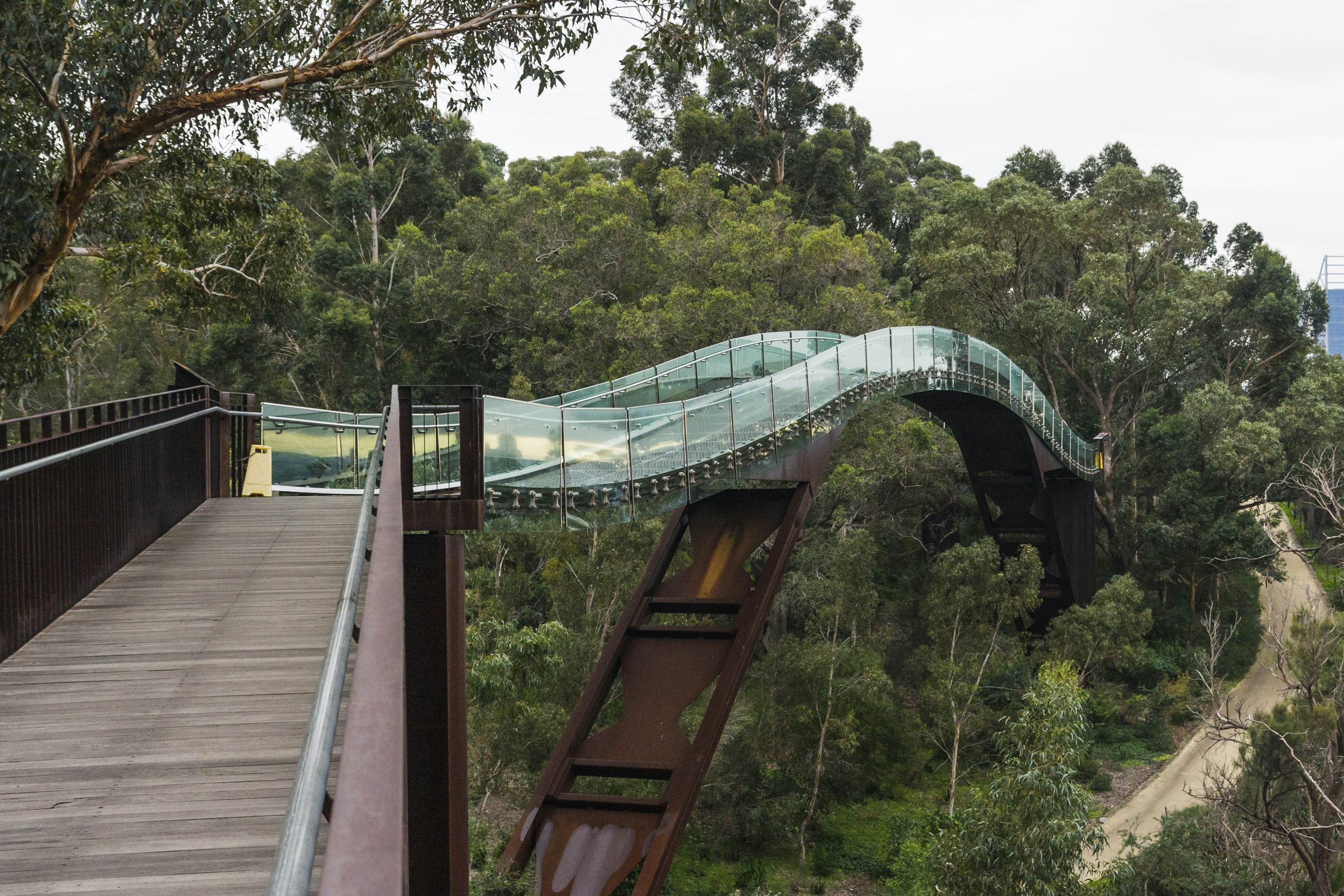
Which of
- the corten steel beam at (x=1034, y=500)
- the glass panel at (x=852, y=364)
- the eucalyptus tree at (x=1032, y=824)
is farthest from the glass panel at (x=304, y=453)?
the corten steel beam at (x=1034, y=500)

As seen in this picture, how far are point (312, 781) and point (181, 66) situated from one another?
9905 mm

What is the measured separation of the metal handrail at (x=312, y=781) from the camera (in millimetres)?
1177

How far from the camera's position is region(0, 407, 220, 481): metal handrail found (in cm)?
473

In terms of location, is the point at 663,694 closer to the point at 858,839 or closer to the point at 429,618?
the point at 429,618

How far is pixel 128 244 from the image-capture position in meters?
11.7

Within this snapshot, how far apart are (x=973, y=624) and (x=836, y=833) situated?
568cm

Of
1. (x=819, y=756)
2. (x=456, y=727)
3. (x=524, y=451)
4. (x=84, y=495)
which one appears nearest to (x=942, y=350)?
(x=819, y=756)

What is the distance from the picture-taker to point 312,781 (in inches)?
55.3

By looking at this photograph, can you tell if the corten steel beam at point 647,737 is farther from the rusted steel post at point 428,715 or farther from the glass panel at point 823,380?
the rusted steel post at point 428,715

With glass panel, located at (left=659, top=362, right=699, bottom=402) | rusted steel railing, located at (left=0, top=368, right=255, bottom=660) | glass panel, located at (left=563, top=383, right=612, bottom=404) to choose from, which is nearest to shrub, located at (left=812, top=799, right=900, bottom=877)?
glass panel, located at (left=659, top=362, right=699, bottom=402)

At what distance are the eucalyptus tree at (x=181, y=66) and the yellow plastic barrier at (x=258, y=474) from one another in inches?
96.2

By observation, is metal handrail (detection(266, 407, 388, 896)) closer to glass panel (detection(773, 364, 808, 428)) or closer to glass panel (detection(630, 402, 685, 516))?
glass panel (detection(630, 402, 685, 516))

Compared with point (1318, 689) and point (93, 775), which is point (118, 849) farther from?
point (1318, 689)

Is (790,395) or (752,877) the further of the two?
(752,877)
